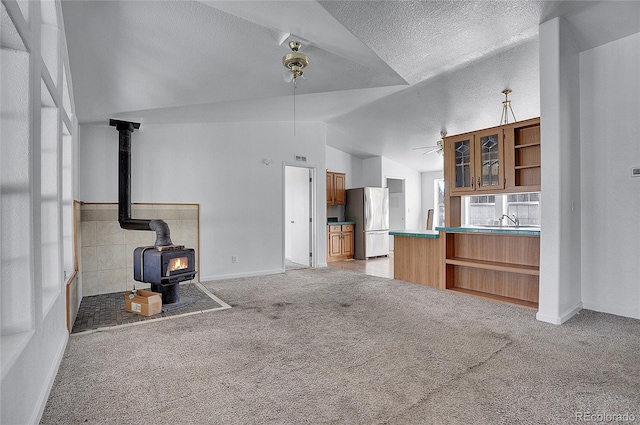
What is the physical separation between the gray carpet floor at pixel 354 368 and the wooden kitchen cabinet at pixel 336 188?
437 centimetres

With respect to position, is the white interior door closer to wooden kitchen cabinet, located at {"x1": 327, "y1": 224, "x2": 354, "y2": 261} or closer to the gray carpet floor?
wooden kitchen cabinet, located at {"x1": 327, "y1": 224, "x2": 354, "y2": 261}

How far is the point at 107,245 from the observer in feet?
14.8

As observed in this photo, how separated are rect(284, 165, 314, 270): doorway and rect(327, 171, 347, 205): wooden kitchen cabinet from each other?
1.05 metres

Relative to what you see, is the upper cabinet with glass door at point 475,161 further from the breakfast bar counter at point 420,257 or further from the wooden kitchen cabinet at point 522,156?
the breakfast bar counter at point 420,257

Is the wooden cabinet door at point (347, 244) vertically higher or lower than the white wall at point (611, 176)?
lower

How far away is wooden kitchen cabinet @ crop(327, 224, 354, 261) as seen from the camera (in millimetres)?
7414

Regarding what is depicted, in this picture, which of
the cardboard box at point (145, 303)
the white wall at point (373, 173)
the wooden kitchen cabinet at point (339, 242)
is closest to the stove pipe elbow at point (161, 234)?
the cardboard box at point (145, 303)

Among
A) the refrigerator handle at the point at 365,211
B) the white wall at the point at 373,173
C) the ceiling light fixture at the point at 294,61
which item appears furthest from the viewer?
the white wall at the point at 373,173

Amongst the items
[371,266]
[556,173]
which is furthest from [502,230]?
[371,266]

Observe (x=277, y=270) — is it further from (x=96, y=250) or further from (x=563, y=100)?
(x=563, y=100)

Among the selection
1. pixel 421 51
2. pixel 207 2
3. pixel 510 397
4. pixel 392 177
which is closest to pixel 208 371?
pixel 510 397

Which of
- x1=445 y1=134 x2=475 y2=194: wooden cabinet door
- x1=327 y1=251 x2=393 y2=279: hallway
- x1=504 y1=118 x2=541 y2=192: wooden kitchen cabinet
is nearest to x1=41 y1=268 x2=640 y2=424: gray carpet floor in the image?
x1=504 y1=118 x2=541 y2=192: wooden kitchen cabinet

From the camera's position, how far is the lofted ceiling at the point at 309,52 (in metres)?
2.54

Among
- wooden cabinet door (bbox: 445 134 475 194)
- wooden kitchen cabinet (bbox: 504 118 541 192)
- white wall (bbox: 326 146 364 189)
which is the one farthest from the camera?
white wall (bbox: 326 146 364 189)
